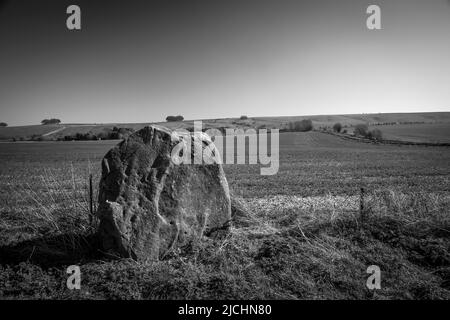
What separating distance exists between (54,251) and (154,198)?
81.9 inches

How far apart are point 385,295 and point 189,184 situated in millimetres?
3539

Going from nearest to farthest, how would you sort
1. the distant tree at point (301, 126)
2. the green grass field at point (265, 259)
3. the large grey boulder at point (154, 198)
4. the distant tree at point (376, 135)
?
1. the green grass field at point (265, 259)
2. the large grey boulder at point (154, 198)
3. the distant tree at point (376, 135)
4. the distant tree at point (301, 126)

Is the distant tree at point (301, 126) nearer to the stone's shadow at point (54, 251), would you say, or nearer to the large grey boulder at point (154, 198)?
the large grey boulder at point (154, 198)

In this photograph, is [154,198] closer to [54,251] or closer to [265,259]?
[54,251]

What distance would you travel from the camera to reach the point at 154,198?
504 cm

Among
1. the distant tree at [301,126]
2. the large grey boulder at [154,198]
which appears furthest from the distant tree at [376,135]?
the large grey boulder at [154,198]

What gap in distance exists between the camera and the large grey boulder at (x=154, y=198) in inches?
Answer: 190

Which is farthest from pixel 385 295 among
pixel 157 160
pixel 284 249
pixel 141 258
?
pixel 157 160

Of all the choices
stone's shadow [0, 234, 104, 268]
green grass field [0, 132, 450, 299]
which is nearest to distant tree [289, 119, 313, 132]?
green grass field [0, 132, 450, 299]

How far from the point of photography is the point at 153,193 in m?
5.04

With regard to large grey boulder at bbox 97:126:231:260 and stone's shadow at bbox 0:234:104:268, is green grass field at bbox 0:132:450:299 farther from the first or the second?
large grey boulder at bbox 97:126:231:260

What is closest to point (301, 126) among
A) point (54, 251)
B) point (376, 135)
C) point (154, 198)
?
point (376, 135)

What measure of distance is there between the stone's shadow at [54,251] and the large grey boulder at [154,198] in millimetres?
333
